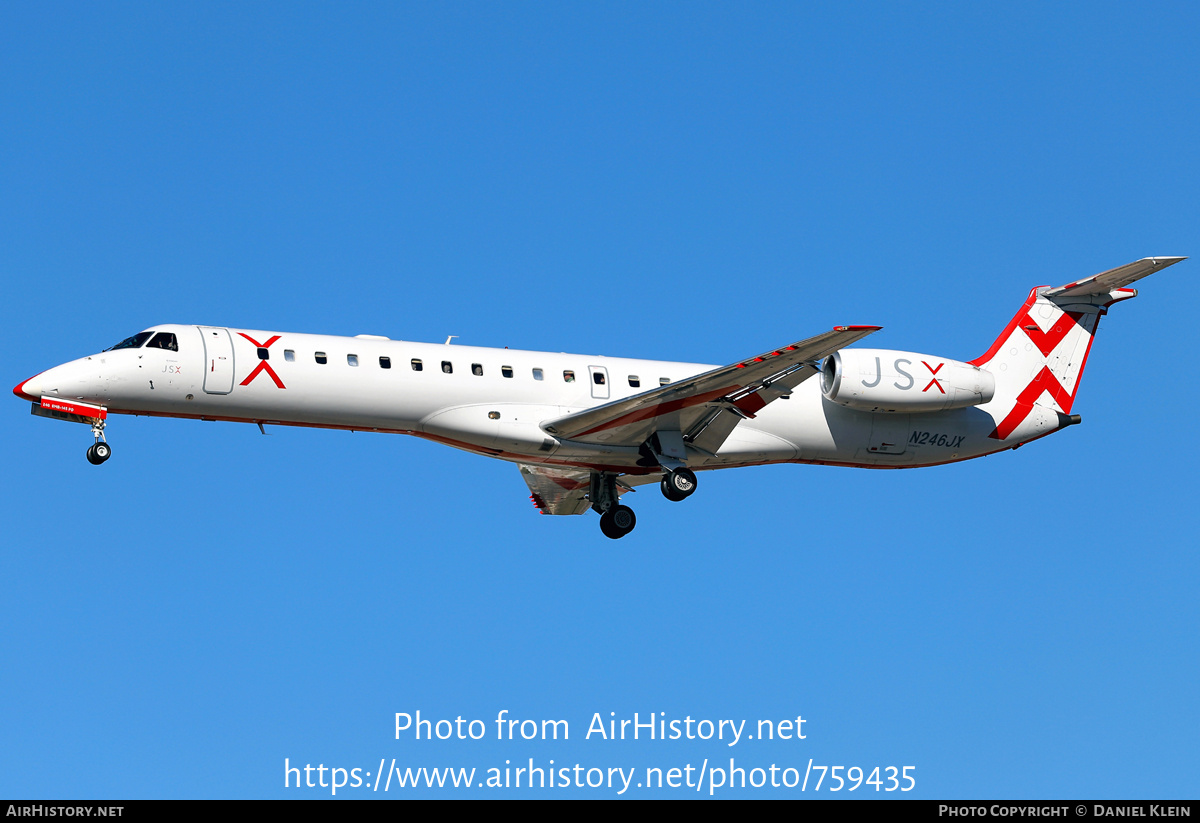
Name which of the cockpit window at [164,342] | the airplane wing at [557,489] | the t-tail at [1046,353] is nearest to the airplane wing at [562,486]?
the airplane wing at [557,489]

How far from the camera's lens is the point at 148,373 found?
79.5 feet

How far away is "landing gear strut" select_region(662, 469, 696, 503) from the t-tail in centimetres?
690

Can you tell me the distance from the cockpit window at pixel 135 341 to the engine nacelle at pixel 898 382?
1291cm

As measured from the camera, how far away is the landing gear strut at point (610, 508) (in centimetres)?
2789

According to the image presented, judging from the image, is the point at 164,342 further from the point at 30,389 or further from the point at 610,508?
the point at 610,508

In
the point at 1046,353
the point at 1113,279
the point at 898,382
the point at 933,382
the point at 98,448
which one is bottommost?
the point at 98,448

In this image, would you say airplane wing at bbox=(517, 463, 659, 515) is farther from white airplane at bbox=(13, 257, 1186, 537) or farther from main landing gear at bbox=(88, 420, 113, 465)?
main landing gear at bbox=(88, 420, 113, 465)

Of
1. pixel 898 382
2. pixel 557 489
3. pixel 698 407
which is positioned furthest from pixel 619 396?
pixel 898 382

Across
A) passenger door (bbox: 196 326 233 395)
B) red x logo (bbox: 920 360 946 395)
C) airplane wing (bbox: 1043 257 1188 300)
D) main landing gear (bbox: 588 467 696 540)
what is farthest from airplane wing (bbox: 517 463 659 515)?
airplane wing (bbox: 1043 257 1188 300)

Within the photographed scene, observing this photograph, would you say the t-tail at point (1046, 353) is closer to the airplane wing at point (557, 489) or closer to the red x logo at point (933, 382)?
the red x logo at point (933, 382)

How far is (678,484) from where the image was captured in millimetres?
26328

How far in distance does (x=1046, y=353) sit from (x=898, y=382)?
14.6 ft

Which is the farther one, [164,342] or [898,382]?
[898,382]
